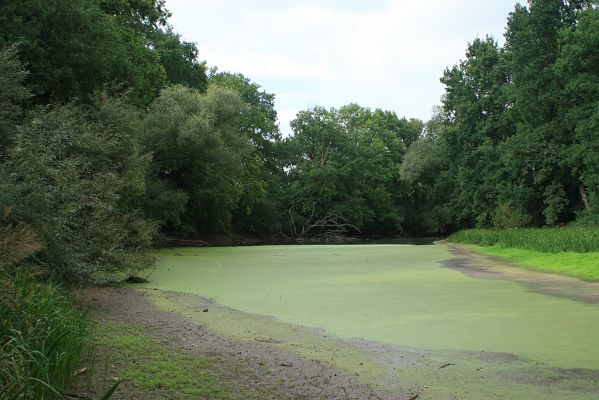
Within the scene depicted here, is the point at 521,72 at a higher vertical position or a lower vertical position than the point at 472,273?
higher

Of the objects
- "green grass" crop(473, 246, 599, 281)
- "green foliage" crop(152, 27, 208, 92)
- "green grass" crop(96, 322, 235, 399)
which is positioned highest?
"green foliage" crop(152, 27, 208, 92)

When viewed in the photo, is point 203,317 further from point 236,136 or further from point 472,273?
point 236,136

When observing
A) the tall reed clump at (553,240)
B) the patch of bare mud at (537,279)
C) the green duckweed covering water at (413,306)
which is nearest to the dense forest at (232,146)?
the green duckweed covering water at (413,306)

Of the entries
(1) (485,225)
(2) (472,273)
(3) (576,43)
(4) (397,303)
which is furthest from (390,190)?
(4) (397,303)

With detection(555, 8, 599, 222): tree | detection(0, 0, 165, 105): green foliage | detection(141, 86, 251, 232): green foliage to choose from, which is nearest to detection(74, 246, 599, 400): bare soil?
detection(0, 0, 165, 105): green foliage

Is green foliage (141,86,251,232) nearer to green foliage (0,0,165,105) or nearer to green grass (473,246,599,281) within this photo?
green foliage (0,0,165,105)

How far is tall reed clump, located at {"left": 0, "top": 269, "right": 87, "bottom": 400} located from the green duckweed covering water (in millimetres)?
3060

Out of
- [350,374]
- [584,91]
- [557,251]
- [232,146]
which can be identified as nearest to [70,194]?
[350,374]

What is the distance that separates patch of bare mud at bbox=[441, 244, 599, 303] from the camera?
8503 millimetres

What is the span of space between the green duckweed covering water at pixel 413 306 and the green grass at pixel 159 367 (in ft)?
6.62

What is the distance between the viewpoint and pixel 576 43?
23.4 m

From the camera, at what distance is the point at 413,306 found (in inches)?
296

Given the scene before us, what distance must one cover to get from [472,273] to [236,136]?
1343cm

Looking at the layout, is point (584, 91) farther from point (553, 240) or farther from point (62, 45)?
point (62, 45)
